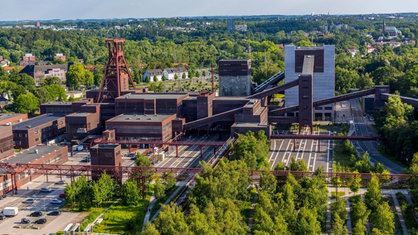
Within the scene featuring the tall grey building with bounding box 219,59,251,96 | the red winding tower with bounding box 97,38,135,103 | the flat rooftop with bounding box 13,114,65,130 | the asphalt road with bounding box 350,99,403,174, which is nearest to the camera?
the asphalt road with bounding box 350,99,403,174

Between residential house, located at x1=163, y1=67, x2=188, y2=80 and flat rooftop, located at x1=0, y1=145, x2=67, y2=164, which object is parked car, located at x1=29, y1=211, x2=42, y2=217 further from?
residential house, located at x1=163, y1=67, x2=188, y2=80

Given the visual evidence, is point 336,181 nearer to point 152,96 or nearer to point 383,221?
point 383,221


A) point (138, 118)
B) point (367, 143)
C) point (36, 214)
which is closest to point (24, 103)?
point (138, 118)

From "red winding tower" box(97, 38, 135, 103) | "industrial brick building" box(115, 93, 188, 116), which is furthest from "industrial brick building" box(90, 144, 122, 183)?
"red winding tower" box(97, 38, 135, 103)

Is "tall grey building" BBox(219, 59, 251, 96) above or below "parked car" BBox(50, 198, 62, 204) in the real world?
above

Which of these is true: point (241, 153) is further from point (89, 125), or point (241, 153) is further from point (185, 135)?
point (89, 125)

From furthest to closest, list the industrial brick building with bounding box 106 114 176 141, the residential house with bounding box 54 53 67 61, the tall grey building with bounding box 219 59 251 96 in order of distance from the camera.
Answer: the residential house with bounding box 54 53 67 61
the tall grey building with bounding box 219 59 251 96
the industrial brick building with bounding box 106 114 176 141

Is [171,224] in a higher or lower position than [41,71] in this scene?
lower
